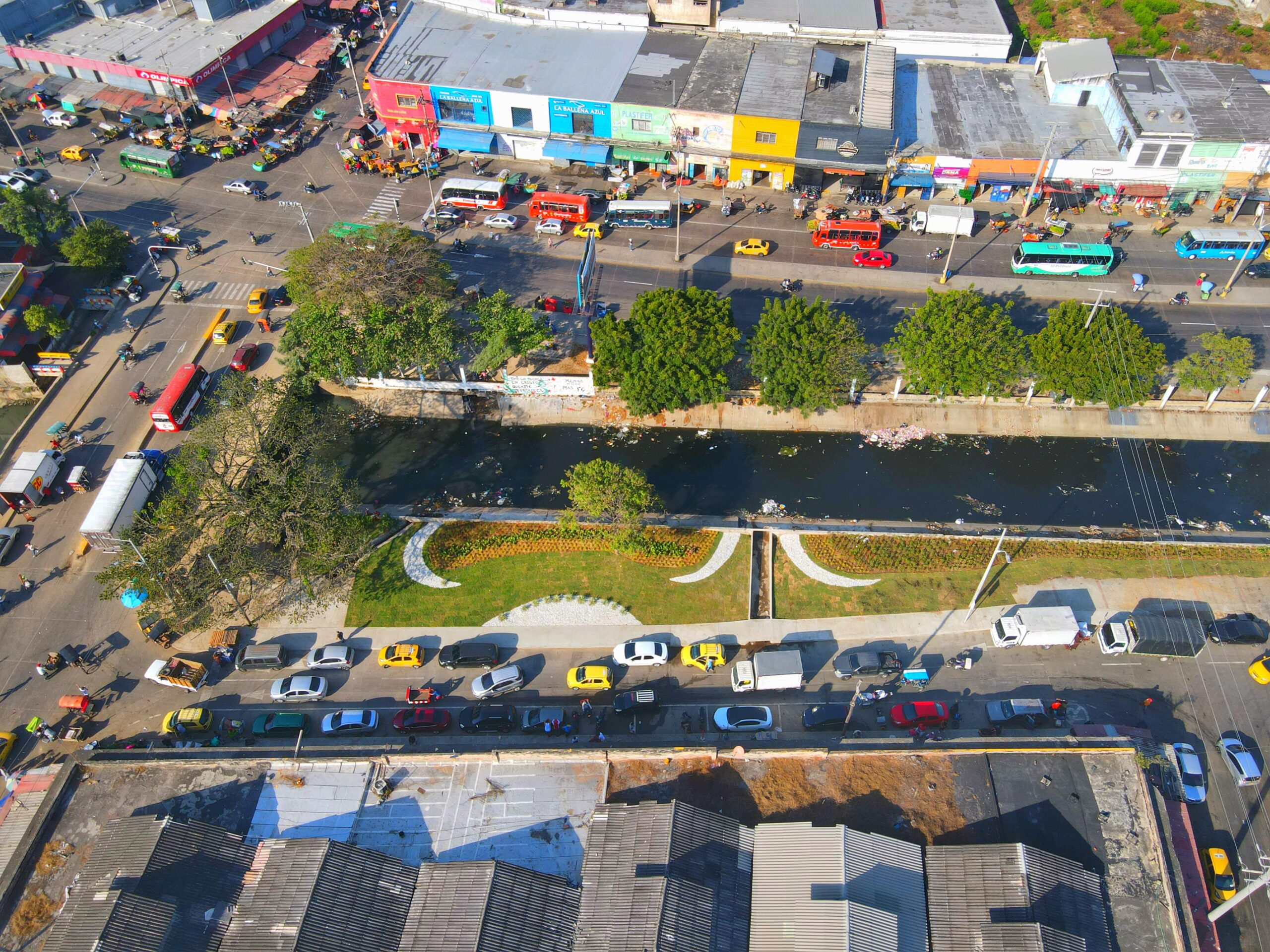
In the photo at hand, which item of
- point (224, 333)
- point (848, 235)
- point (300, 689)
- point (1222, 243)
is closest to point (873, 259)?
point (848, 235)

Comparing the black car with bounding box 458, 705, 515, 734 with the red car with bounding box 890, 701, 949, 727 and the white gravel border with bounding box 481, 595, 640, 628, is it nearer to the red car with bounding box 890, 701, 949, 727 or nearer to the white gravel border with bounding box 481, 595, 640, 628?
the white gravel border with bounding box 481, 595, 640, 628

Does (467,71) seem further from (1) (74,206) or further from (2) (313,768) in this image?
(2) (313,768)

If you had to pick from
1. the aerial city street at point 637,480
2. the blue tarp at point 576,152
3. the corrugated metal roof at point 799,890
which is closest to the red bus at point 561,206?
the aerial city street at point 637,480

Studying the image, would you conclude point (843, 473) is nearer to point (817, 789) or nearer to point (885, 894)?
point (817, 789)

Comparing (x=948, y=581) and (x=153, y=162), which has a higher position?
(x=153, y=162)

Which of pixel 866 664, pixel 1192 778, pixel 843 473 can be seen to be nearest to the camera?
pixel 1192 778

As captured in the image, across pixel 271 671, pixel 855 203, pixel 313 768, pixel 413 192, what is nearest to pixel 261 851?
pixel 313 768

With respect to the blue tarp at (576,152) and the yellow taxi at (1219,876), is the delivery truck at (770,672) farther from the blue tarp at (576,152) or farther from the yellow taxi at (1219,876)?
the blue tarp at (576,152)
